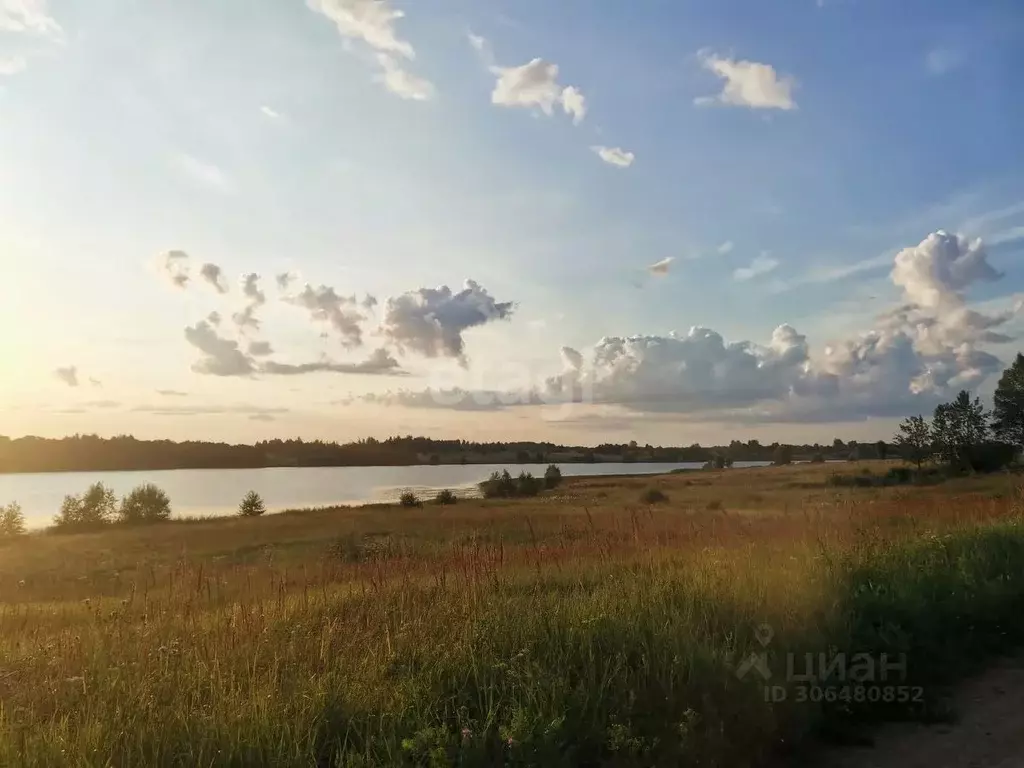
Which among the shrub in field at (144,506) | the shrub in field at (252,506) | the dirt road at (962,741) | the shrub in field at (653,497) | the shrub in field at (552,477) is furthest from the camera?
the shrub in field at (552,477)

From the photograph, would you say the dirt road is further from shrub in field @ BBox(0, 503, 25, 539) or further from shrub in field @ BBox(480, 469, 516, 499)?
shrub in field @ BBox(480, 469, 516, 499)

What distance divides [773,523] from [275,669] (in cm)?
912

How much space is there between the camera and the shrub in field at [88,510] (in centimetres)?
6875

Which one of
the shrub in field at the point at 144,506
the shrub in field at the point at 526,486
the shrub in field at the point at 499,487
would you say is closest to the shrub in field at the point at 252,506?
the shrub in field at the point at 144,506

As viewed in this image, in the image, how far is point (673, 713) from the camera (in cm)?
482

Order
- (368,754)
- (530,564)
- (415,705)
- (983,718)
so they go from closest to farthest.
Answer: (368,754) < (415,705) < (983,718) < (530,564)

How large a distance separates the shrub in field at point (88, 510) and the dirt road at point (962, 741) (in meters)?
75.3

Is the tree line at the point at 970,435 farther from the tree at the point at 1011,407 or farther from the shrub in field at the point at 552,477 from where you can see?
the shrub in field at the point at 552,477

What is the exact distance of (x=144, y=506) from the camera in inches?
2859

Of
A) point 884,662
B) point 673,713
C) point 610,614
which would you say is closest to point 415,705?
point 673,713

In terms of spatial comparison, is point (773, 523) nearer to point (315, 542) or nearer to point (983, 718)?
point (983, 718)

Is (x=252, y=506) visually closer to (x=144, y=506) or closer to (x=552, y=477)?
(x=144, y=506)

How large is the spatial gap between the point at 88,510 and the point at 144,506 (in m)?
5.06

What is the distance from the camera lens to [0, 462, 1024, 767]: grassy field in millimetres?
4270
